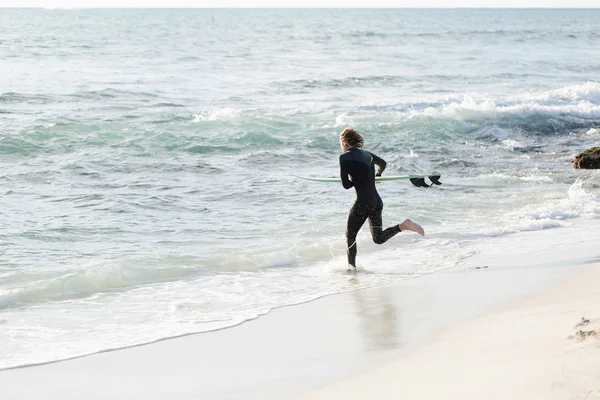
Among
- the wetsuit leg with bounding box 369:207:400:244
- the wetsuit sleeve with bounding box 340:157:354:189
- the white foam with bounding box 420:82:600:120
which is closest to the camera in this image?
the wetsuit sleeve with bounding box 340:157:354:189

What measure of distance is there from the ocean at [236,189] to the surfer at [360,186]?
0.48 metres

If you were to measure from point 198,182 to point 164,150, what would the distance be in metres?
3.61

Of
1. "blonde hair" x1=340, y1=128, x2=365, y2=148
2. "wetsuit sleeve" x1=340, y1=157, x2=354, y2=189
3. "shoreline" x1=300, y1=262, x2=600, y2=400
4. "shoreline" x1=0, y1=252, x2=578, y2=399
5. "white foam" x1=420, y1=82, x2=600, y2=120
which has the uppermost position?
"blonde hair" x1=340, y1=128, x2=365, y2=148

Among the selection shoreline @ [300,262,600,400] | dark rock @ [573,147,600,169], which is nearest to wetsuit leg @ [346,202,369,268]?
shoreline @ [300,262,600,400]

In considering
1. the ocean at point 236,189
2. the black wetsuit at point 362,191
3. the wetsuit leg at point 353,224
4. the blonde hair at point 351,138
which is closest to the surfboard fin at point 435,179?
the ocean at point 236,189

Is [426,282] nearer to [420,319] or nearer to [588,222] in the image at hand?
[420,319]

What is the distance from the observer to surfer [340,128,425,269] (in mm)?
8422

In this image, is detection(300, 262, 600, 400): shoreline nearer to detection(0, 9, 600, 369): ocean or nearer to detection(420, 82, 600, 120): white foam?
detection(0, 9, 600, 369): ocean

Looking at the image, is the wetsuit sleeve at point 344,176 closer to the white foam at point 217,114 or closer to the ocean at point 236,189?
the ocean at point 236,189

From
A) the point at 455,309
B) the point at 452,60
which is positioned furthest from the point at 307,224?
the point at 452,60

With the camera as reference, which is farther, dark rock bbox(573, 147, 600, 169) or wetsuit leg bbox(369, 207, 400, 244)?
dark rock bbox(573, 147, 600, 169)

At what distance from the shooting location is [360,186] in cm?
855

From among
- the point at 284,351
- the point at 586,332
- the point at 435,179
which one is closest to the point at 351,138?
the point at 435,179

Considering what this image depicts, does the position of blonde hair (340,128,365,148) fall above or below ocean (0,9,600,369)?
above
